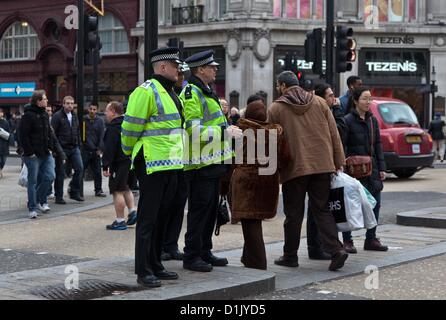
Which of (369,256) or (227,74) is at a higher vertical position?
(227,74)

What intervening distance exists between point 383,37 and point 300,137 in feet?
104

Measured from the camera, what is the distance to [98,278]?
714 cm

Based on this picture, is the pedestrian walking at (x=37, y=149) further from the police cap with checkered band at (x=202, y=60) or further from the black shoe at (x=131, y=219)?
the police cap with checkered band at (x=202, y=60)

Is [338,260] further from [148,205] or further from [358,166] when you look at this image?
[148,205]

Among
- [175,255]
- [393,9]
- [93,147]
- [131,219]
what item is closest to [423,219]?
[131,219]

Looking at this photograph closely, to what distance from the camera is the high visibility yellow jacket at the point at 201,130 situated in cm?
754

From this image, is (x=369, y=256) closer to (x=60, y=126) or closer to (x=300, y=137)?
(x=300, y=137)

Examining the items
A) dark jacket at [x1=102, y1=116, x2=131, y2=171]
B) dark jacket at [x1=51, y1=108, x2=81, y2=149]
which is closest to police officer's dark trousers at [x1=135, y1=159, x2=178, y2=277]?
dark jacket at [x1=102, y1=116, x2=131, y2=171]

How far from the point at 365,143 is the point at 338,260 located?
1.71 meters

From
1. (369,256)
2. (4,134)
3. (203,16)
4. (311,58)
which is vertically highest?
(203,16)

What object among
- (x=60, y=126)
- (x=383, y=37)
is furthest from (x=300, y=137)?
(x=383, y=37)

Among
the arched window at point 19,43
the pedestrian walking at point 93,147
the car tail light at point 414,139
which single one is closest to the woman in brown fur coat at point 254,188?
the pedestrian walking at point 93,147

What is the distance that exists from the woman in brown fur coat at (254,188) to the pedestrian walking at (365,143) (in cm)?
167

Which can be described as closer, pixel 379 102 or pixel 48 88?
pixel 379 102
